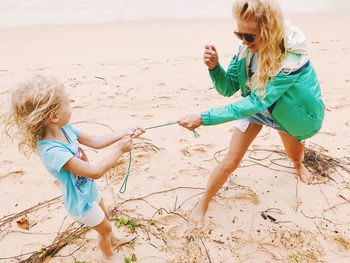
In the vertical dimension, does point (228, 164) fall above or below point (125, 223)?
above

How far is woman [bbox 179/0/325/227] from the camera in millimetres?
2078

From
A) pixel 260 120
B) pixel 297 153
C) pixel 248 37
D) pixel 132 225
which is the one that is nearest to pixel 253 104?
pixel 260 120

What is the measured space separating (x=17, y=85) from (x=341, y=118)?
399cm

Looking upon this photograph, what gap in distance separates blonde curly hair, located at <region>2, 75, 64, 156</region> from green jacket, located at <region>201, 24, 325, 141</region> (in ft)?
3.63

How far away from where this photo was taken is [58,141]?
6.36 ft

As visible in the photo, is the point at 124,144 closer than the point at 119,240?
Yes

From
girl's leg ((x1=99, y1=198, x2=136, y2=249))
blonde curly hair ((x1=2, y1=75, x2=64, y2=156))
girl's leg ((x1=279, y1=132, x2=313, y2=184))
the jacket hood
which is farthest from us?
girl's leg ((x1=279, y1=132, x2=313, y2=184))

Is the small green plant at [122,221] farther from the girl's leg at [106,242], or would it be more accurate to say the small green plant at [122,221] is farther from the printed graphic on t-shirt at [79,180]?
the printed graphic on t-shirt at [79,180]

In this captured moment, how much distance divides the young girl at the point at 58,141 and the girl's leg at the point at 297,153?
154 cm

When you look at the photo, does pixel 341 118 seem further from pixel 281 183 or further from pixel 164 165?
pixel 164 165

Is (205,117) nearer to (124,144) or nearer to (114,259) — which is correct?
(124,144)

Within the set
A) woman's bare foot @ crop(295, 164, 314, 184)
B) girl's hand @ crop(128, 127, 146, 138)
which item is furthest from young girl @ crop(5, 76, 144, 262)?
woman's bare foot @ crop(295, 164, 314, 184)

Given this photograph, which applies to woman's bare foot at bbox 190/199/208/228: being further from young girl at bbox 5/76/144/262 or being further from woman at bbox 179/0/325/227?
young girl at bbox 5/76/144/262

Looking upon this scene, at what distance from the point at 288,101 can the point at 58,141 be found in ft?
5.37
